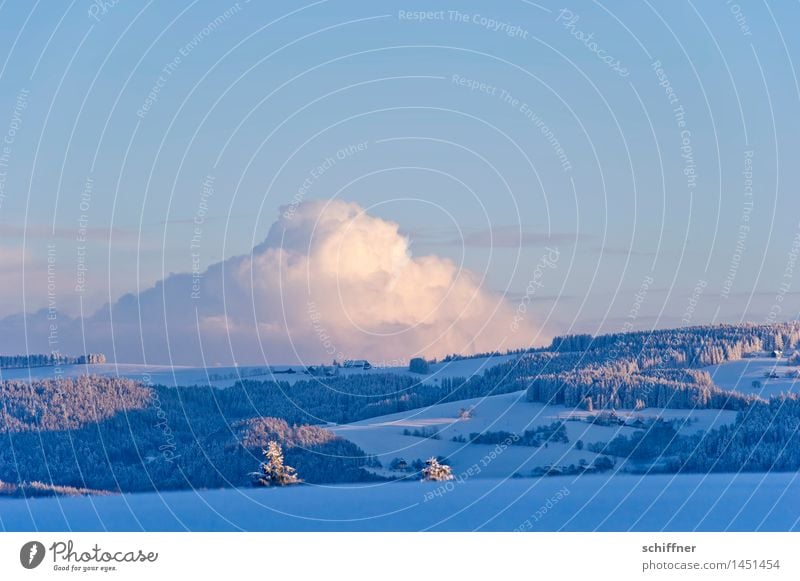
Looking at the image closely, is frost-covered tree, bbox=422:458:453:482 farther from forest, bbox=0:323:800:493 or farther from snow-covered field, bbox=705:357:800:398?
snow-covered field, bbox=705:357:800:398

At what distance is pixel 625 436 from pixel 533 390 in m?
17.8

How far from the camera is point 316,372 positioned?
191625 mm

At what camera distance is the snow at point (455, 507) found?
109312 mm

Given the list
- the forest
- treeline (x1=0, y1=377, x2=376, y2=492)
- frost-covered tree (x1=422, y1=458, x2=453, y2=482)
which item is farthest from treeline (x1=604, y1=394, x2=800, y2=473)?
treeline (x1=0, y1=377, x2=376, y2=492)

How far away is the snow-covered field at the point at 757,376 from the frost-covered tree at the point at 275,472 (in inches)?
2211

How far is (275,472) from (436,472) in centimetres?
1692

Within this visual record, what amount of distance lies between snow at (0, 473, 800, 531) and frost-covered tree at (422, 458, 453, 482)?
8.73 ft

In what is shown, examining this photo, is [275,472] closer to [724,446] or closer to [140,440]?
[140,440]

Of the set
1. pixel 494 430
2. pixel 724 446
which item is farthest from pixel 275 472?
pixel 724 446

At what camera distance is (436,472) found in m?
147

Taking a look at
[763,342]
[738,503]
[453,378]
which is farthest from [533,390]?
[738,503]

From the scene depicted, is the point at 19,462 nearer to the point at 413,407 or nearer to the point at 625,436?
the point at 413,407

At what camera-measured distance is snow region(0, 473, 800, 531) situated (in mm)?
109312

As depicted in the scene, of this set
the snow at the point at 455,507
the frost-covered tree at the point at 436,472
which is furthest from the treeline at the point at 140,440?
the snow at the point at 455,507
